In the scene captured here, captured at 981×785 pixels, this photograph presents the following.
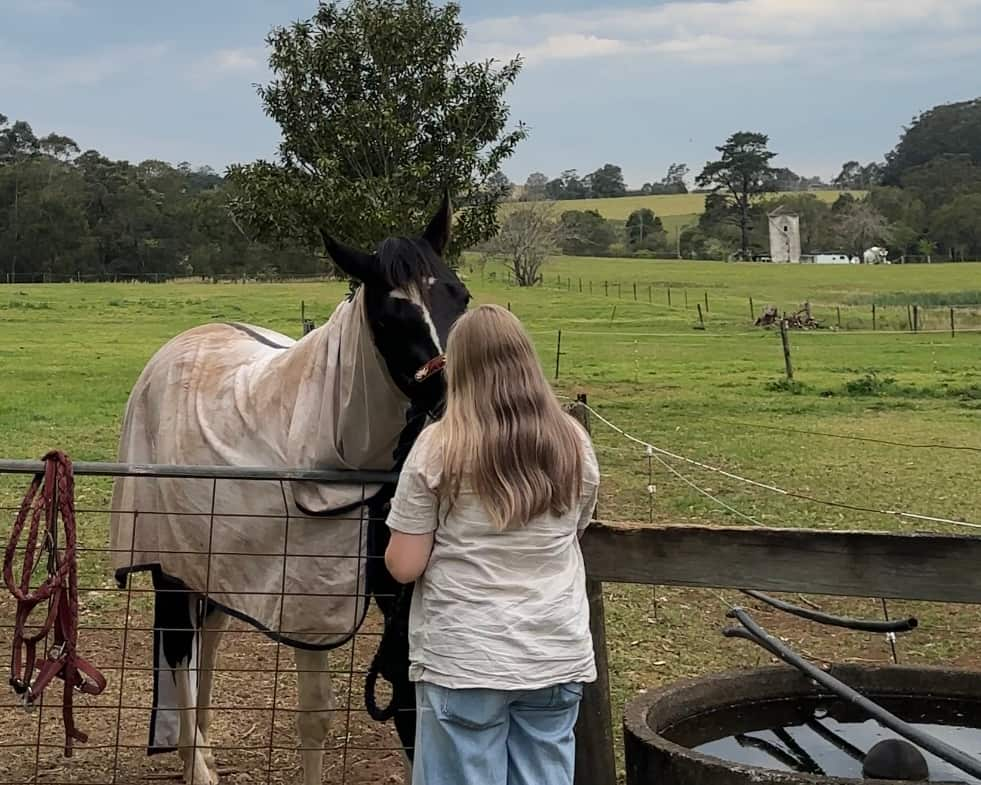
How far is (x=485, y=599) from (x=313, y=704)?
187 centimetres

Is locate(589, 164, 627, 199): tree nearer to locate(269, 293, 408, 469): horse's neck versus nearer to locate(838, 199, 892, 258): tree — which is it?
locate(838, 199, 892, 258): tree

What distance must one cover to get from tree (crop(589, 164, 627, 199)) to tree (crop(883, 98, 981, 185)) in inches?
1279

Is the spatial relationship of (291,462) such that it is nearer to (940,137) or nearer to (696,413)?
(696,413)

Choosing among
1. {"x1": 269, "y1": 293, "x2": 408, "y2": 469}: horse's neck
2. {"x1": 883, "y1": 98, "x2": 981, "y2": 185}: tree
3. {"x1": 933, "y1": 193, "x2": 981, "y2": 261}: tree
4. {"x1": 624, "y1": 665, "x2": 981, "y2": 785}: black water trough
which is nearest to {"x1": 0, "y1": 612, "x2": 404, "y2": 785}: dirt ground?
{"x1": 269, "y1": 293, "x2": 408, "y2": 469}: horse's neck

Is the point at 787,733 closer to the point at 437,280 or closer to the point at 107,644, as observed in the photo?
the point at 437,280

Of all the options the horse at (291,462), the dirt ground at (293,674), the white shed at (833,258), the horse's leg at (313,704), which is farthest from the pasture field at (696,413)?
the white shed at (833,258)

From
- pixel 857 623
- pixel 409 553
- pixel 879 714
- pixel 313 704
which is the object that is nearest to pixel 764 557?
pixel 879 714

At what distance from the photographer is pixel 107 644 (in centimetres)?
667

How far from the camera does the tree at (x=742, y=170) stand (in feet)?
343

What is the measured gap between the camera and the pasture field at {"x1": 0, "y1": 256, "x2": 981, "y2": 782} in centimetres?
708

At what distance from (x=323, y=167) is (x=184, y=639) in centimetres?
1236

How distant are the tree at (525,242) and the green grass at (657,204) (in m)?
47.3

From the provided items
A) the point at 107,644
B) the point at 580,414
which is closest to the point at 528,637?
the point at 580,414

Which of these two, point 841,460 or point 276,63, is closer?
point 841,460
